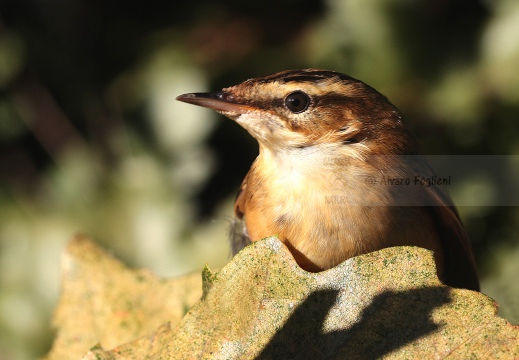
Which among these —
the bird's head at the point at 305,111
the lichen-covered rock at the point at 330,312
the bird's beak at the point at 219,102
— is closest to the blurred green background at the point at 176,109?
the bird's head at the point at 305,111

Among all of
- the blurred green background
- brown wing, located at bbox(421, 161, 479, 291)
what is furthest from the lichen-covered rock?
the blurred green background

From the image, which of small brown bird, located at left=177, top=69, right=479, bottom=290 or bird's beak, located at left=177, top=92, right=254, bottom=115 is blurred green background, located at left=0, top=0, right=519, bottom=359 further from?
bird's beak, located at left=177, top=92, right=254, bottom=115

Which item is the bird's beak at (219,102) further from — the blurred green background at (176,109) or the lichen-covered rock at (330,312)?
the blurred green background at (176,109)

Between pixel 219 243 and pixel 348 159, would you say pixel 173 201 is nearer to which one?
pixel 219 243

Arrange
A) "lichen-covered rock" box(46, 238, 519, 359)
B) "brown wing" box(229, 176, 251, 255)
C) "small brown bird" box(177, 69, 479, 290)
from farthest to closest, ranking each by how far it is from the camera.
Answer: "brown wing" box(229, 176, 251, 255)
"small brown bird" box(177, 69, 479, 290)
"lichen-covered rock" box(46, 238, 519, 359)

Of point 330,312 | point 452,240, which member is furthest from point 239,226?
point 330,312

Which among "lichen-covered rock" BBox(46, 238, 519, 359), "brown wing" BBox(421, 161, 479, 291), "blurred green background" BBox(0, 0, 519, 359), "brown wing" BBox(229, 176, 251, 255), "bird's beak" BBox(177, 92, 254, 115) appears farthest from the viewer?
"blurred green background" BBox(0, 0, 519, 359)

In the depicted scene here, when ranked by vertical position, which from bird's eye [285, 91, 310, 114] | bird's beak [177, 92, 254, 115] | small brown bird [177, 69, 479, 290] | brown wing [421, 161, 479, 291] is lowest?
brown wing [421, 161, 479, 291]

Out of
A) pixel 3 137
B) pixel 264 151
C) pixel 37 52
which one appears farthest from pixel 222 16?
pixel 264 151
